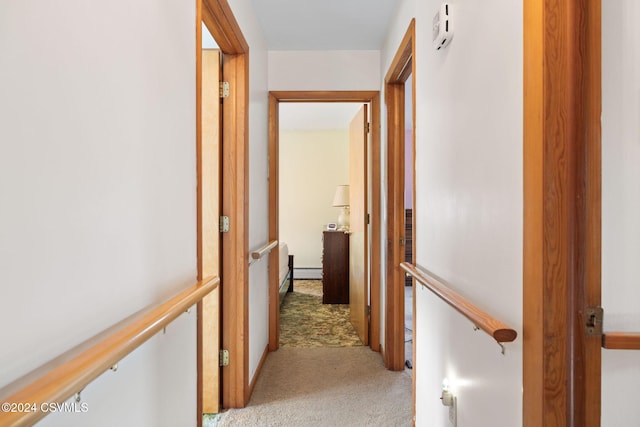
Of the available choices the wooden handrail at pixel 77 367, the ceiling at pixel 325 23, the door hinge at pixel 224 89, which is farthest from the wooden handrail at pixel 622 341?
the ceiling at pixel 325 23

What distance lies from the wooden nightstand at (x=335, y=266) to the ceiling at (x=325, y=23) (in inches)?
80.3

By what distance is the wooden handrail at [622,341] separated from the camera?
0.76 m

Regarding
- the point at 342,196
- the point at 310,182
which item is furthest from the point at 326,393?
the point at 310,182

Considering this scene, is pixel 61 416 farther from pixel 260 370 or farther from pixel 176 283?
pixel 260 370

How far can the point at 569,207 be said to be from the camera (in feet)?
2.64

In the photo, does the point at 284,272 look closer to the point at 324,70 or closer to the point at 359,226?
the point at 359,226

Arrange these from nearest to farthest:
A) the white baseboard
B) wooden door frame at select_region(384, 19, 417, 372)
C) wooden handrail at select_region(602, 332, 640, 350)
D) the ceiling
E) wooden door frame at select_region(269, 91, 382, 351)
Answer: wooden handrail at select_region(602, 332, 640, 350) → the ceiling → wooden door frame at select_region(384, 19, 417, 372) → wooden door frame at select_region(269, 91, 382, 351) → the white baseboard

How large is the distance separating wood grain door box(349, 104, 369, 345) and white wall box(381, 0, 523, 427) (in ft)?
4.76

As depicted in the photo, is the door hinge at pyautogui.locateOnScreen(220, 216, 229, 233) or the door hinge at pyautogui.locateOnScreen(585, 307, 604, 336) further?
the door hinge at pyautogui.locateOnScreen(220, 216, 229, 233)

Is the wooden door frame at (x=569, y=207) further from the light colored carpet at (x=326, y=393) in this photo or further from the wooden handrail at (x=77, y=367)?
the light colored carpet at (x=326, y=393)

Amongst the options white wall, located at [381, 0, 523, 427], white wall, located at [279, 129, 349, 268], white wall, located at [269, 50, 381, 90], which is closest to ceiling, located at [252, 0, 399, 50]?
white wall, located at [269, 50, 381, 90]

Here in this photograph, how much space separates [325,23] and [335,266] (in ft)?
8.60

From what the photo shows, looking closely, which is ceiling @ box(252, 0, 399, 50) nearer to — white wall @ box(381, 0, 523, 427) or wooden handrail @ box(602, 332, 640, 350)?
white wall @ box(381, 0, 523, 427)

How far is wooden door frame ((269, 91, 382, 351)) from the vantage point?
314 centimetres
